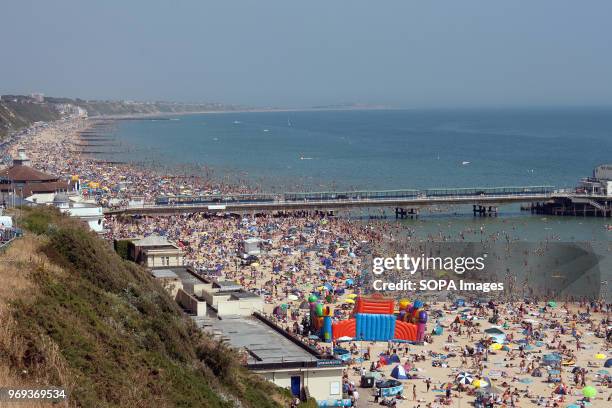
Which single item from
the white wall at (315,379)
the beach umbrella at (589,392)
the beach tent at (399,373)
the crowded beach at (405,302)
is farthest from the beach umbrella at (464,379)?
the white wall at (315,379)

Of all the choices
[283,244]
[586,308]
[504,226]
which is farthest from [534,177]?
[586,308]

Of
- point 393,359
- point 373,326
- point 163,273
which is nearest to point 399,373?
point 393,359

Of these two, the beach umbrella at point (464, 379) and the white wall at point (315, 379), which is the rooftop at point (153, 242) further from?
the white wall at point (315, 379)

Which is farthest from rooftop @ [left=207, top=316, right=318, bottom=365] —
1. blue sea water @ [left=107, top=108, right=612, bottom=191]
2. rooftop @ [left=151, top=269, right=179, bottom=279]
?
blue sea water @ [left=107, top=108, right=612, bottom=191]

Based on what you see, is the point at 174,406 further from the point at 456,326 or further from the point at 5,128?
the point at 5,128

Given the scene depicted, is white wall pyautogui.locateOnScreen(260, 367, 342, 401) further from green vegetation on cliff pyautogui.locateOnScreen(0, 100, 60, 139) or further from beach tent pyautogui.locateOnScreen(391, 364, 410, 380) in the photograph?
green vegetation on cliff pyautogui.locateOnScreen(0, 100, 60, 139)
